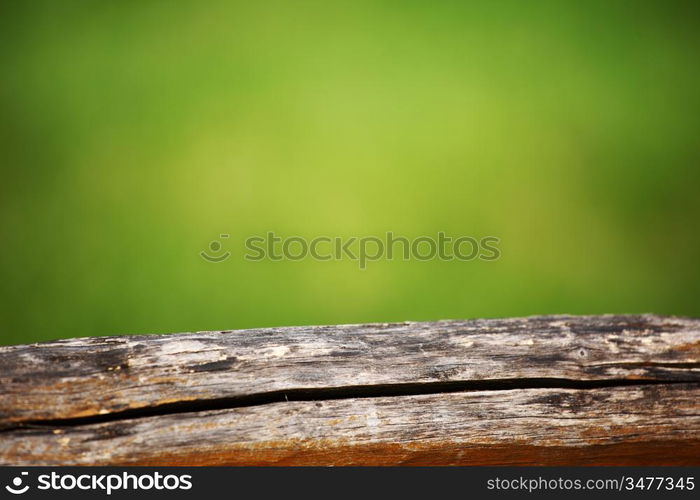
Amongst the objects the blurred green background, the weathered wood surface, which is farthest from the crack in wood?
the blurred green background

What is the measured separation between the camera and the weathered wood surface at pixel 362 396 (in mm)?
704

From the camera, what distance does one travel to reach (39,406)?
693 mm

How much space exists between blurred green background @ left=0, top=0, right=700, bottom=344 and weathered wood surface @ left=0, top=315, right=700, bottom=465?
4.66 ft

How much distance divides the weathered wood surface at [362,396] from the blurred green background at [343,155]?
1.42 metres

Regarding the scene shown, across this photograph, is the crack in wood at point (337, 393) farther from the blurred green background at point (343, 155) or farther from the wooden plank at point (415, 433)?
the blurred green background at point (343, 155)

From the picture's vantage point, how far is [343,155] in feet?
7.78

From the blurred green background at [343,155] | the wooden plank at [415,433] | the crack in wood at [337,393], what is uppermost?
the blurred green background at [343,155]

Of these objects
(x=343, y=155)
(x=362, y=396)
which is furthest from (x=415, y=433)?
(x=343, y=155)

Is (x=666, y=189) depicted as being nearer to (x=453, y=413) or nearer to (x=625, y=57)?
(x=625, y=57)

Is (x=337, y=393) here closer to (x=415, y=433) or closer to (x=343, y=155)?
(x=415, y=433)

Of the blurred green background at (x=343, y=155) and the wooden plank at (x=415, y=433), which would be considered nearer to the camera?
the wooden plank at (x=415, y=433)

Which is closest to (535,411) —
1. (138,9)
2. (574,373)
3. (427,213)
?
(574,373)

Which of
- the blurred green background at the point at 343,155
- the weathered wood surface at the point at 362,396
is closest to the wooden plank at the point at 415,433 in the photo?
the weathered wood surface at the point at 362,396

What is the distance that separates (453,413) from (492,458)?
0.09 meters
